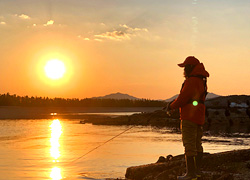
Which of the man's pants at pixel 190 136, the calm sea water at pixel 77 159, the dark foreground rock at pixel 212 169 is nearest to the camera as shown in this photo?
the man's pants at pixel 190 136

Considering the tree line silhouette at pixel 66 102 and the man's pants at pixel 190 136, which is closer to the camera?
the man's pants at pixel 190 136

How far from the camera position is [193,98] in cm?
713

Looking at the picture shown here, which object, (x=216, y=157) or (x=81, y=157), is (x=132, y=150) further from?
(x=216, y=157)

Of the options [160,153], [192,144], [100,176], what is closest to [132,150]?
[160,153]

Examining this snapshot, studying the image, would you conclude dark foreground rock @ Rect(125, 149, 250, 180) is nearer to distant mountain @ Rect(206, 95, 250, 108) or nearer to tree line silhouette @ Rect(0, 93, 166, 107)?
distant mountain @ Rect(206, 95, 250, 108)

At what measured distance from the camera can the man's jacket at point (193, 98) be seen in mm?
7121

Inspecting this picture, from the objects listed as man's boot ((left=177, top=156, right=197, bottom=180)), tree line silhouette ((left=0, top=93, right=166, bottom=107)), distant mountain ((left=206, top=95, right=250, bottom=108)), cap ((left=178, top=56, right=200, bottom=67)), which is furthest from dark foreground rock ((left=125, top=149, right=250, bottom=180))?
tree line silhouette ((left=0, top=93, right=166, bottom=107))

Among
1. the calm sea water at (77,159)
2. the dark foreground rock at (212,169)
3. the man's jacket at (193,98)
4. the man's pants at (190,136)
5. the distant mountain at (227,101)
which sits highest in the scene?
the distant mountain at (227,101)

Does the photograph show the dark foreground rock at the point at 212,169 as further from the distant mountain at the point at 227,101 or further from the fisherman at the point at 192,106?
the distant mountain at the point at 227,101

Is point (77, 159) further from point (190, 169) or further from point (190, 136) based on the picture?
point (190, 136)

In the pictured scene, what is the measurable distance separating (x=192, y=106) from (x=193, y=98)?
0.50ft

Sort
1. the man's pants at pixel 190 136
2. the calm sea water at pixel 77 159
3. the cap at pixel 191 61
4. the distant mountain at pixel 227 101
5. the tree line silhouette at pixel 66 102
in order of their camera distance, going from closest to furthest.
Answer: the man's pants at pixel 190 136 → the cap at pixel 191 61 → the calm sea water at pixel 77 159 → the distant mountain at pixel 227 101 → the tree line silhouette at pixel 66 102

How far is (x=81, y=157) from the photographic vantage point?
12.7 metres

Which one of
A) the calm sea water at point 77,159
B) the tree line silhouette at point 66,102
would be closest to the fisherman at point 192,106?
the calm sea water at point 77,159
